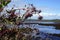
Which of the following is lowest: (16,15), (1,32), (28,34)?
(28,34)

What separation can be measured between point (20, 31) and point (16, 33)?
66mm

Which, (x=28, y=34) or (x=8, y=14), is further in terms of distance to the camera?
(x=28, y=34)

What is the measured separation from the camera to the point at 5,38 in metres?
3.60

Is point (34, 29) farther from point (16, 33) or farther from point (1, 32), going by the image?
point (1, 32)

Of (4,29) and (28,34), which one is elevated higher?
(4,29)

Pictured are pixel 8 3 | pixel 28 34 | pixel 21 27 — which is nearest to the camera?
pixel 8 3

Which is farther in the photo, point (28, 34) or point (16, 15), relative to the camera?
point (28, 34)

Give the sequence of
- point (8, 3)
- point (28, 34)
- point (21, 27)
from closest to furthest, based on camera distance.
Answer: point (8, 3) < point (21, 27) < point (28, 34)

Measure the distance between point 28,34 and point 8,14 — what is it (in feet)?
2.07

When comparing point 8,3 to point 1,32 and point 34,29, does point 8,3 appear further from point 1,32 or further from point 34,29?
point 34,29

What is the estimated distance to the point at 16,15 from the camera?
3.40 metres

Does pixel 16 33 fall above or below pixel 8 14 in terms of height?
below

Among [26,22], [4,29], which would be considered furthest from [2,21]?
[26,22]

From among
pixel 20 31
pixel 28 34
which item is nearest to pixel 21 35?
pixel 20 31
